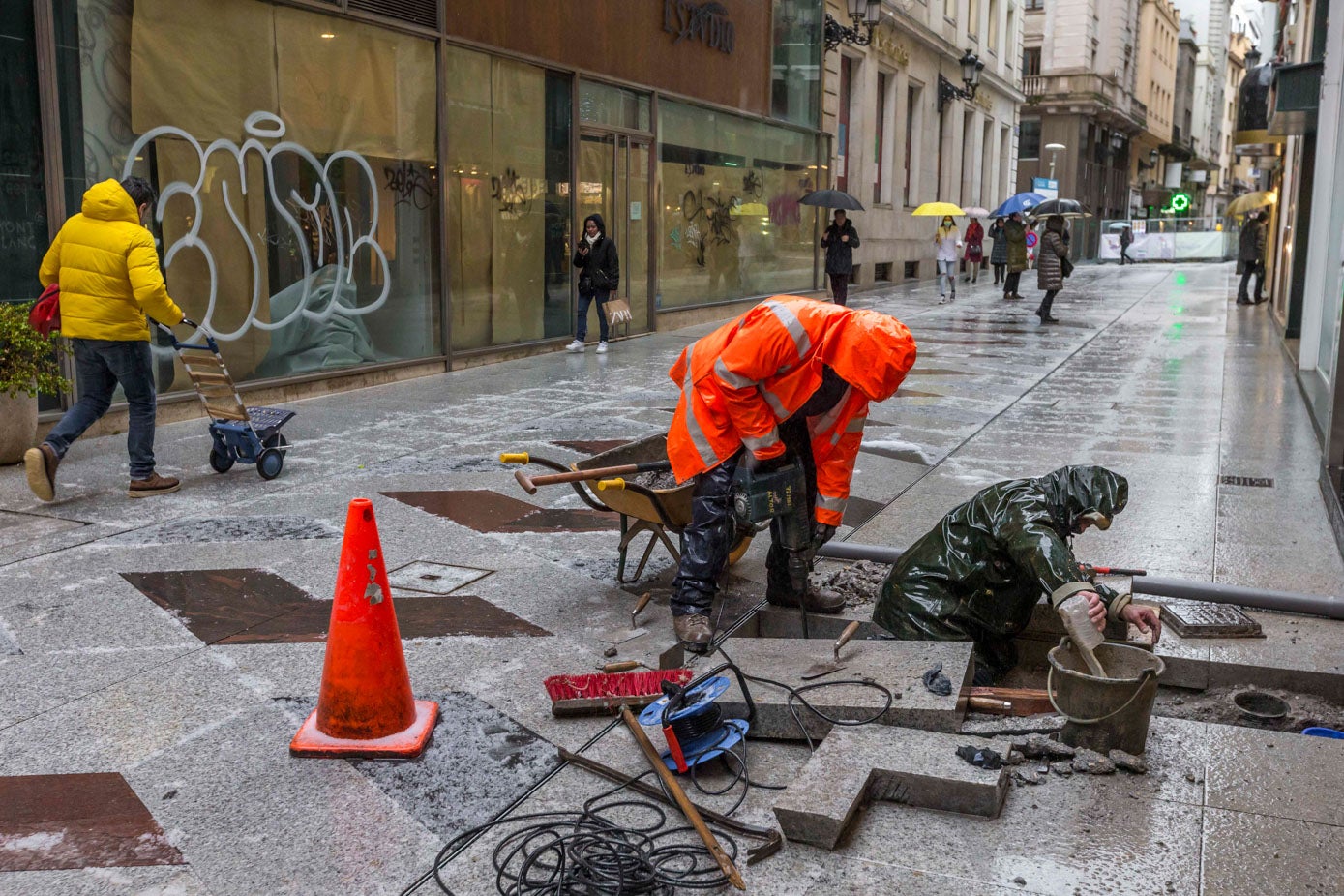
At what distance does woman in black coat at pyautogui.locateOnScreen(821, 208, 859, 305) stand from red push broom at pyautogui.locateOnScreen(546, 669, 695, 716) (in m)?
16.3

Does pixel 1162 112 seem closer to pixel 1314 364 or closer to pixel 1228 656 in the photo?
pixel 1314 364

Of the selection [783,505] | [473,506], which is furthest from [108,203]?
[783,505]

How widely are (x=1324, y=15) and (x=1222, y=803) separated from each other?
41.9 feet

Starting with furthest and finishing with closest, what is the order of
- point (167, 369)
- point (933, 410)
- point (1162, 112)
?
1. point (1162, 112)
2. point (933, 410)
3. point (167, 369)

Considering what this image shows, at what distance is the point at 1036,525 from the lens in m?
4.16

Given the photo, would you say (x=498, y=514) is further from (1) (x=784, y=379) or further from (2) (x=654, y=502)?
(1) (x=784, y=379)

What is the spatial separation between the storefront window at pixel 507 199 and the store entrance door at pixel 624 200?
0.55 meters

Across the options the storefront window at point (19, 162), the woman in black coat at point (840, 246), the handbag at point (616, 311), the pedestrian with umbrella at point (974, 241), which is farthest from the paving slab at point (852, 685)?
the pedestrian with umbrella at point (974, 241)

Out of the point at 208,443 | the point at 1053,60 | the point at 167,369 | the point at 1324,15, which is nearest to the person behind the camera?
the point at 208,443

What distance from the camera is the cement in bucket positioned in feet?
11.6

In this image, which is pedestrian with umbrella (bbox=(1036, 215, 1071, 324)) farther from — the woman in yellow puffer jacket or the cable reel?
the cable reel

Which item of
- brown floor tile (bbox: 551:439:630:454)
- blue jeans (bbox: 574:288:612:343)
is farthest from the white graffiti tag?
brown floor tile (bbox: 551:439:630:454)

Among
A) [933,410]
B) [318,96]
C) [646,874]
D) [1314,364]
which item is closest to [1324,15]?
[1314,364]

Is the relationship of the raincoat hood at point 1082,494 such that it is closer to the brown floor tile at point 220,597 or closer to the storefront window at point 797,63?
the brown floor tile at point 220,597
